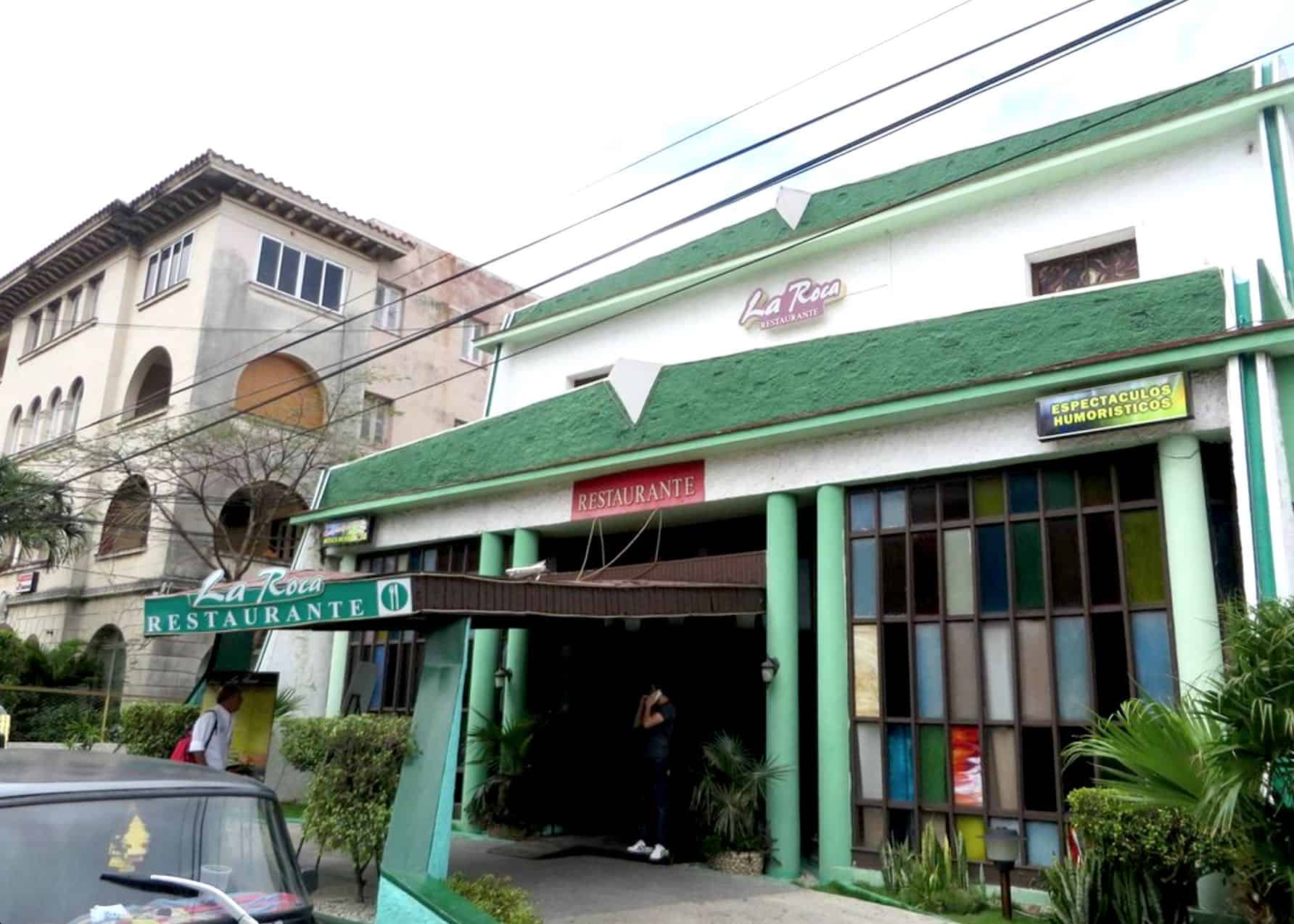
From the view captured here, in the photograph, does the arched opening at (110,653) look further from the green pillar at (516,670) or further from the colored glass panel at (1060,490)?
the colored glass panel at (1060,490)

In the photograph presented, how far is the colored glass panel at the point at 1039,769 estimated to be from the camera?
366 inches

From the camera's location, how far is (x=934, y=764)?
10000mm

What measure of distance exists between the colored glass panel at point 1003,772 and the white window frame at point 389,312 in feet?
81.2

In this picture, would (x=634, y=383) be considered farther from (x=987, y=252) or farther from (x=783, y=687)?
(x=987, y=252)

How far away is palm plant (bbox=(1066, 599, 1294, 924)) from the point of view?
19.8 ft

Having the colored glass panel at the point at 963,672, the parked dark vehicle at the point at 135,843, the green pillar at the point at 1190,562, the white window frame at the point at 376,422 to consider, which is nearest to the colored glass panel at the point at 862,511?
the colored glass panel at the point at 963,672

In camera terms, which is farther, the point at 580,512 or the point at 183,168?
the point at 183,168

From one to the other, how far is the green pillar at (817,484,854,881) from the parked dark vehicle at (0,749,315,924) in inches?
263

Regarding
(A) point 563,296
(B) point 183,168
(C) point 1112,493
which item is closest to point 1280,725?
(C) point 1112,493

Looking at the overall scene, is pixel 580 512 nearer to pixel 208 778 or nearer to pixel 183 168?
pixel 208 778

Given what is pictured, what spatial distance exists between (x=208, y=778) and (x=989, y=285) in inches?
432

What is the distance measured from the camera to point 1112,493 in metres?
9.55

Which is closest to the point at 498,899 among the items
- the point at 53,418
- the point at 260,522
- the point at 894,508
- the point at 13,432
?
the point at 894,508

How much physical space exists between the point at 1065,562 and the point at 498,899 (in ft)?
18.8
